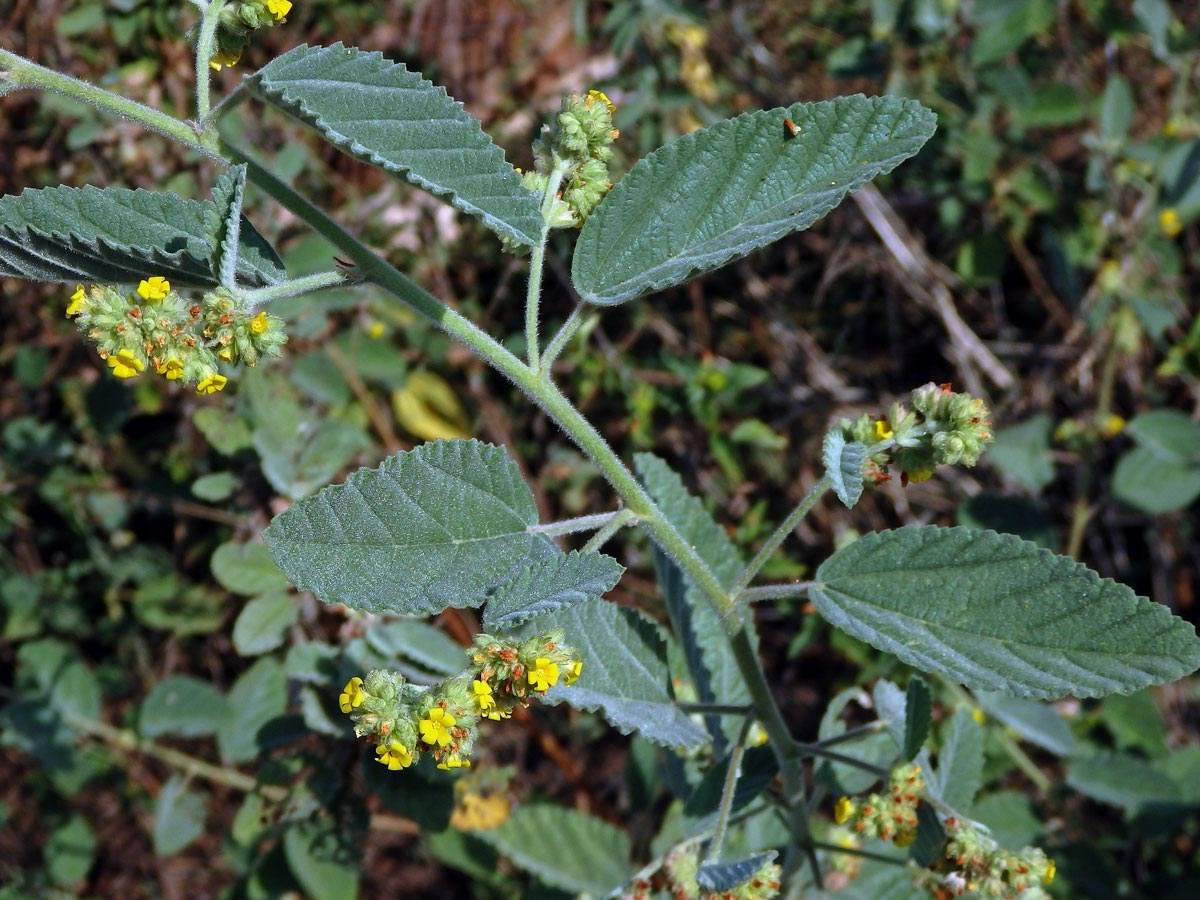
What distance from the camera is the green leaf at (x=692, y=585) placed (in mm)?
2295

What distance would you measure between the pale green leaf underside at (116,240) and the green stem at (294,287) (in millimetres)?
57

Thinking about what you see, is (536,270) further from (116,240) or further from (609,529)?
(116,240)

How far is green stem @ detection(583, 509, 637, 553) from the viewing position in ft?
5.42

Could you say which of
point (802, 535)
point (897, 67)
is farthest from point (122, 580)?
point (897, 67)

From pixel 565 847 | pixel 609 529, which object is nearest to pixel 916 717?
pixel 609 529

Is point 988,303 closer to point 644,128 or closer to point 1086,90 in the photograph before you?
point 1086,90

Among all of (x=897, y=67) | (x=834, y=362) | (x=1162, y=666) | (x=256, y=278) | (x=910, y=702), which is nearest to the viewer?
(x=1162, y=666)

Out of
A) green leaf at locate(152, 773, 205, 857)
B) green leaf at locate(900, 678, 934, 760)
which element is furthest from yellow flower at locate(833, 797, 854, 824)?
green leaf at locate(152, 773, 205, 857)

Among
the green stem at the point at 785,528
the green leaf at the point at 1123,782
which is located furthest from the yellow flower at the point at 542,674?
the green leaf at the point at 1123,782

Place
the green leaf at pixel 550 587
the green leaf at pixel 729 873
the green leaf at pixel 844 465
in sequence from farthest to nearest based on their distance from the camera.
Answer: the green leaf at pixel 729 873 → the green leaf at pixel 844 465 → the green leaf at pixel 550 587

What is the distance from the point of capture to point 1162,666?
154 centimetres

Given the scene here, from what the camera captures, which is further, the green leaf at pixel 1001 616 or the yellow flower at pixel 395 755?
the yellow flower at pixel 395 755

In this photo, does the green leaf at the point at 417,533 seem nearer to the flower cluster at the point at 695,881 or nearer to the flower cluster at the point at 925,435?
the flower cluster at the point at 925,435

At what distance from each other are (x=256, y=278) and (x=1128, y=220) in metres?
3.38
